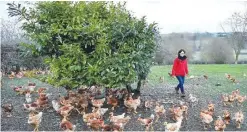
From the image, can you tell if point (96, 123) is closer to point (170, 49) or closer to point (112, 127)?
point (112, 127)

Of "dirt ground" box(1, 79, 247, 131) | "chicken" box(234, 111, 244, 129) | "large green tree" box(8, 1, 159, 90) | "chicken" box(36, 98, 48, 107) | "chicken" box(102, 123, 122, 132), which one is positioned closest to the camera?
"chicken" box(102, 123, 122, 132)

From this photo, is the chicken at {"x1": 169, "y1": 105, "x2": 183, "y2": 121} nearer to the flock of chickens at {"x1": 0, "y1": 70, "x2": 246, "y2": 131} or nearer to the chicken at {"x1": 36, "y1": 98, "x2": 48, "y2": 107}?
the flock of chickens at {"x1": 0, "y1": 70, "x2": 246, "y2": 131}

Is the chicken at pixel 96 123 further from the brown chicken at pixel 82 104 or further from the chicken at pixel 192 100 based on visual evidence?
the chicken at pixel 192 100

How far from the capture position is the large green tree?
765cm

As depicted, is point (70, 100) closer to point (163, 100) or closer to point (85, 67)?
point (85, 67)

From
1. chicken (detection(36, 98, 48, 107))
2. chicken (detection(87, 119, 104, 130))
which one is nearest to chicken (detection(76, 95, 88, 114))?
chicken (detection(36, 98, 48, 107))

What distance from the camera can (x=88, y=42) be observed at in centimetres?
788

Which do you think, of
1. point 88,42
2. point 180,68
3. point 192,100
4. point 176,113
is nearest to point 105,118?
point 176,113

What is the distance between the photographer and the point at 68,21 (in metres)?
7.98

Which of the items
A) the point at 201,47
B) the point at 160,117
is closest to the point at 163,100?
the point at 160,117

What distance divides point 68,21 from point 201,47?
15.1 m

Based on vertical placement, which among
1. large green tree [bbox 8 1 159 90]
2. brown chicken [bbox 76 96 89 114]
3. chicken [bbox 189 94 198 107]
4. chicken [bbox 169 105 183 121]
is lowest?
chicken [bbox 189 94 198 107]

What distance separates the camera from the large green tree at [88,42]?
765 centimetres

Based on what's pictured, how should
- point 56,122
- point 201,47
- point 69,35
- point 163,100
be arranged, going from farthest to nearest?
point 201,47
point 163,100
point 69,35
point 56,122
